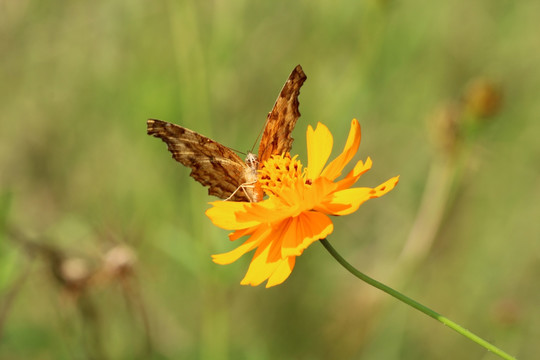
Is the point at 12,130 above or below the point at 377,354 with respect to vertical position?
above

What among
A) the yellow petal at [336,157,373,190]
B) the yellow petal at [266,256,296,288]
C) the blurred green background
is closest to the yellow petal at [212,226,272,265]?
the yellow petal at [266,256,296,288]

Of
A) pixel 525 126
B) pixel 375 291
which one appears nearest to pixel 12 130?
pixel 375 291

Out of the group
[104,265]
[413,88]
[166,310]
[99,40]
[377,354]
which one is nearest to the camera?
[104,265]

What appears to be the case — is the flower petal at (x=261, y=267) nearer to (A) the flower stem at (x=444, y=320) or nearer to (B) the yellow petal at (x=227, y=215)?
(B) the yellow petal at (x=227, y=215)

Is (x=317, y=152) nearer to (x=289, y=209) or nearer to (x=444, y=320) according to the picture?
(x=289, y=209)

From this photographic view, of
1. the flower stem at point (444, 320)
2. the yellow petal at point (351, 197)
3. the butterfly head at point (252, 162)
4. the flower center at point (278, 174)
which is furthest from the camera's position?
the butterfly head at point (252, 162)

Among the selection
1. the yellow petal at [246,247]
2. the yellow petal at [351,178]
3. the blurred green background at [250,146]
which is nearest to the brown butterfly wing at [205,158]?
the yellow petal at [246,247]

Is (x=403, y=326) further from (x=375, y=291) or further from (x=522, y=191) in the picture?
(x=522, y=191)

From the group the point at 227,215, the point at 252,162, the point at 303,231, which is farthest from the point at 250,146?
the point at 303,231

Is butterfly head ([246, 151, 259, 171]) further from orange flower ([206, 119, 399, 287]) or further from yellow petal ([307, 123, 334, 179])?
yellow petal ([307, 123, 334, 179])
